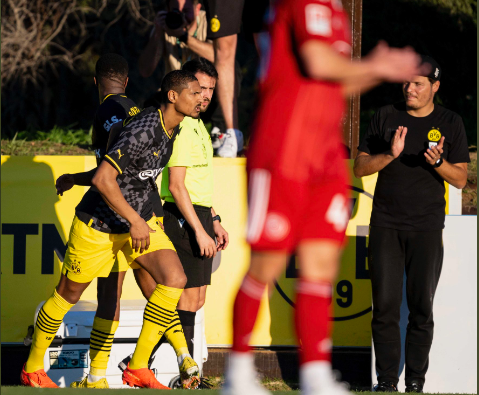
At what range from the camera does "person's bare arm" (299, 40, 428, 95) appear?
2.98 metres

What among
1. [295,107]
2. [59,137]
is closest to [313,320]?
[295,107]

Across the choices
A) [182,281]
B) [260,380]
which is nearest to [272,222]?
[182,281]

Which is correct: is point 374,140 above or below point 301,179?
above

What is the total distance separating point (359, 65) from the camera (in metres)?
3.02

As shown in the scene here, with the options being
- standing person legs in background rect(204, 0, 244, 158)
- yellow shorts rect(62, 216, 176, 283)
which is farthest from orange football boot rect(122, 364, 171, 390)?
standing person legs in background rect(204, 0, 244, 158)

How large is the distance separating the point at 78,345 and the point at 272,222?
12.0 feet

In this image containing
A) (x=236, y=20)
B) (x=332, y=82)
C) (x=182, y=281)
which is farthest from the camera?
(x=236, y=20)

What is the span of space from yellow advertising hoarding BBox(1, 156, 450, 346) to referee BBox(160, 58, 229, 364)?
96 cm

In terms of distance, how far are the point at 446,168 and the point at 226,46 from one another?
321cm

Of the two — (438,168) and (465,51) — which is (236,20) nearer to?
(438,168)

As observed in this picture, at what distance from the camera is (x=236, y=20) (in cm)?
805

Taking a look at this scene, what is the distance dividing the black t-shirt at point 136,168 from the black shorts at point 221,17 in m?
3.01

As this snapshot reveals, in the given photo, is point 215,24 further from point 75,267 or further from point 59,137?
point 75,267

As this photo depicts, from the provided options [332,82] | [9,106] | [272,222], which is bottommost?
[272,222]
